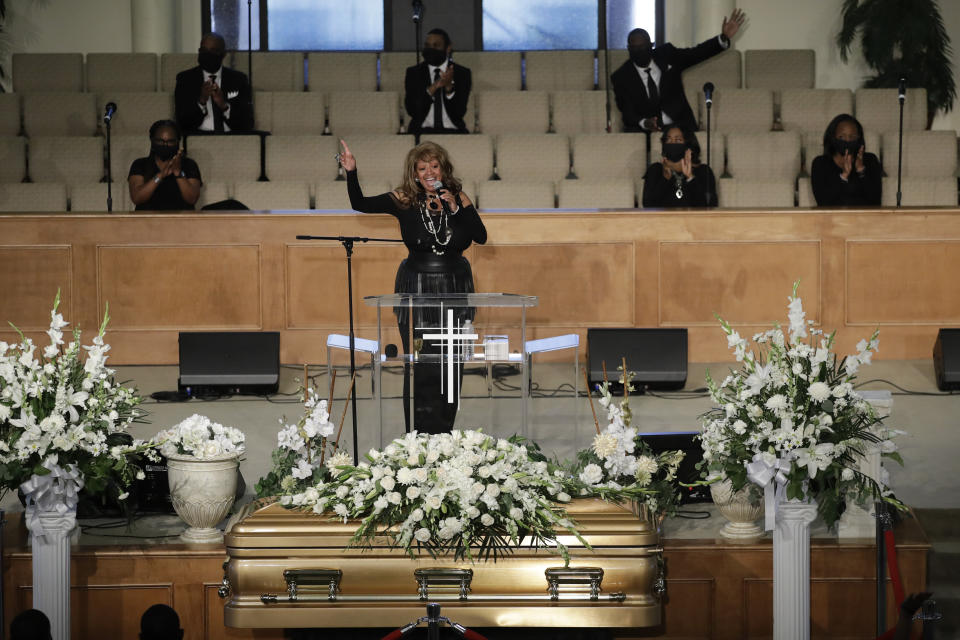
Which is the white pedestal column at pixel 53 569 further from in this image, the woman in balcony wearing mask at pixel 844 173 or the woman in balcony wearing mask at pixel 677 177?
the woman in balcony wearing mask at pixel 844 173

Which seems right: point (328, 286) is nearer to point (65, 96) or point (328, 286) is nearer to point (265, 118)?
point (265, 118)

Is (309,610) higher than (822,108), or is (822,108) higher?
(822,108)

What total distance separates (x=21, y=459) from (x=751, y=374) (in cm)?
241

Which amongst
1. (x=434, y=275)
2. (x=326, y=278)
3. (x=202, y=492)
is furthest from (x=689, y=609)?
(x=326, y=278)

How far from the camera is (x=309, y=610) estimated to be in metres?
3.78

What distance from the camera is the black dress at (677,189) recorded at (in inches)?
324

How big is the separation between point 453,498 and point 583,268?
416 cm

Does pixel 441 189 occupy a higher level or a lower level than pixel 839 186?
lower

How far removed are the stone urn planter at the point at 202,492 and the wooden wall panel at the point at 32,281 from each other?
11.4 ft

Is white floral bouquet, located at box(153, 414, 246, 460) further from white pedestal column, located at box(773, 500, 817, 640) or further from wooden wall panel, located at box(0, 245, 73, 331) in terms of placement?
wooden wall panel, located at box(0, 245, 73, 331)

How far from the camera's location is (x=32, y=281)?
7.53 m

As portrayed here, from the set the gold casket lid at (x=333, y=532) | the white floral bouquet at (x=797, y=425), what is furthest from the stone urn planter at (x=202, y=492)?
the white floral bouquet at (x=797, y=425)

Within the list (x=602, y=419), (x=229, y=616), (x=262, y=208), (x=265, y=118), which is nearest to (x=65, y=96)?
(x=265, y=118)

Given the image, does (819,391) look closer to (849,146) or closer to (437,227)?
(437,227)
